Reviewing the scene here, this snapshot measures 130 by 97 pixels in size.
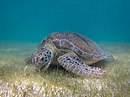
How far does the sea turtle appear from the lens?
25.8 feet

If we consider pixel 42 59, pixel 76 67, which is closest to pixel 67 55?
pixel 76 67

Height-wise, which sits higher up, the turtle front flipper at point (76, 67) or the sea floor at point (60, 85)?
the turtle front flipper at point (76, 67)

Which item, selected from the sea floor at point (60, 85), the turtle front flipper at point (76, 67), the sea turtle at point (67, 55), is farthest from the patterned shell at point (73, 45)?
the sea floor at point (60, 85)

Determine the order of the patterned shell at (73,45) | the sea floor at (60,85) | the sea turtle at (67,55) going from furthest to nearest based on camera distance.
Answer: the patterned shell at (73,45)
the sea turtle at (67,55)
the sea floor at (60,85)

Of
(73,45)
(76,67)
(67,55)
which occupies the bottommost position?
(76,67)

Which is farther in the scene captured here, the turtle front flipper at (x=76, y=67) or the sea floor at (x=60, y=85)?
the turtle front flipper at (x=76, y=67)

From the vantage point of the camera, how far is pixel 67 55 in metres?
8.60

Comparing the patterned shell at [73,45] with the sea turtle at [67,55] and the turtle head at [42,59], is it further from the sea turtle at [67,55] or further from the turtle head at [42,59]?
the turtle head at [42,59]

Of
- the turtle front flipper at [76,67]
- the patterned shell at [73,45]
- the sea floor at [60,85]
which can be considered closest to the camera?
the sea floor at [60,85]

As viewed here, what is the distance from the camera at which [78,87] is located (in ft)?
20.4

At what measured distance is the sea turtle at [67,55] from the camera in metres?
7.86

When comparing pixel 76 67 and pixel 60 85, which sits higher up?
pixel 76 67

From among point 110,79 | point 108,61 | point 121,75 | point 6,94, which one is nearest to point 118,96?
point 110,79

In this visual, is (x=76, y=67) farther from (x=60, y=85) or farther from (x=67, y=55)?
(x=60, y=85)
